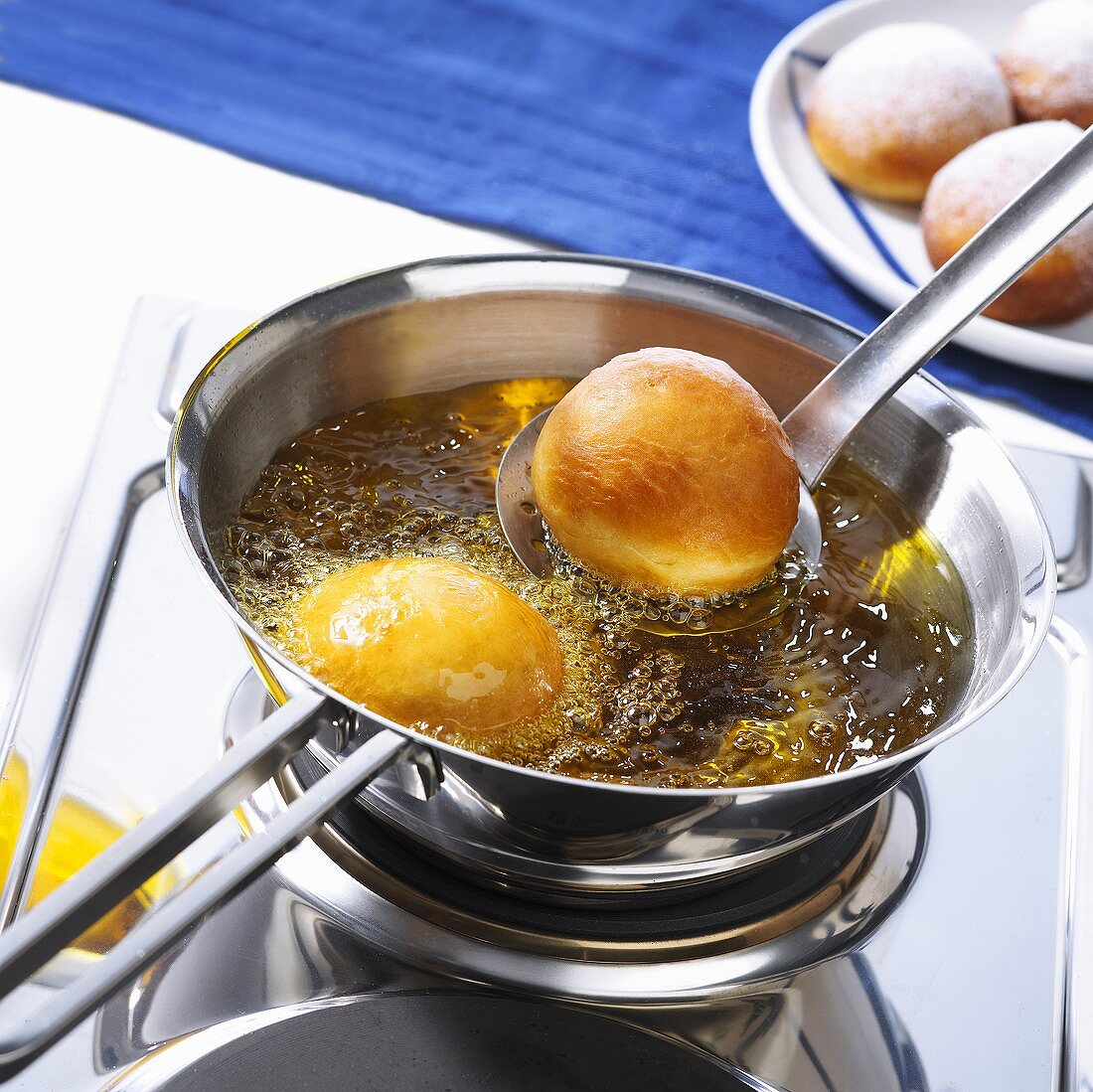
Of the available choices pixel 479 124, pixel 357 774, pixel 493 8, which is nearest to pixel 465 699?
pixel 357 774

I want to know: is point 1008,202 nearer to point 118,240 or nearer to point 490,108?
point 490,108

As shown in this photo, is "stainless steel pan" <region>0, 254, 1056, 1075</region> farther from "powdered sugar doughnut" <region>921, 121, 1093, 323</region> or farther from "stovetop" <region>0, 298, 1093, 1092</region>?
"powdered sugar doughnut" <region>921, 121, 1093, 323</region>

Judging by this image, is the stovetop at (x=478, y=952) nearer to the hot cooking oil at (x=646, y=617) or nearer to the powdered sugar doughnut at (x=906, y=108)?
the hot cooking oil at (x=646, y=617)

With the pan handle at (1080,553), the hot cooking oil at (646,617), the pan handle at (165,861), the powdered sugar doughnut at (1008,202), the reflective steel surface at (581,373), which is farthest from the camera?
the powdered sugar doughnut at (1008,202)

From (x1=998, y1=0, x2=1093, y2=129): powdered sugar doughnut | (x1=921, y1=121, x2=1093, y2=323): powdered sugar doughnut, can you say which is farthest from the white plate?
(x1=998, y1=0, x2=1093, y2=129): powdered sugar doughnut

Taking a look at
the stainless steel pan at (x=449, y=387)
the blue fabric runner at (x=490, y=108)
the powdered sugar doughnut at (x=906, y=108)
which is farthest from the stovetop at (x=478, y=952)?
the powdered sugar doughnut at (x=906, y=108)

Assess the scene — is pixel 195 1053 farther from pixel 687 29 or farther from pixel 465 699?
pixel 687 29
